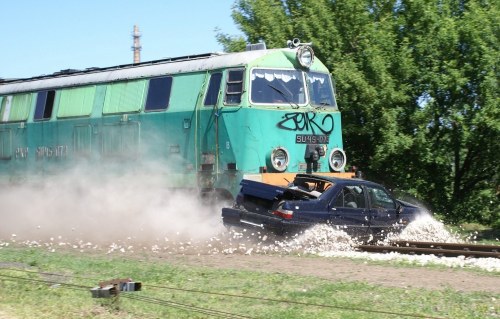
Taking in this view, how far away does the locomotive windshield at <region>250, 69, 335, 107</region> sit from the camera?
1561cm

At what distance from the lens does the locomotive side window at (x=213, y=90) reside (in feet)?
51.8

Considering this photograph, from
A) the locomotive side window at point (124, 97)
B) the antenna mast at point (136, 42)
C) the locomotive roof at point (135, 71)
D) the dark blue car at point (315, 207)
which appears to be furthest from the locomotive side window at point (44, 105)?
the antenna mast at point (136, 42)

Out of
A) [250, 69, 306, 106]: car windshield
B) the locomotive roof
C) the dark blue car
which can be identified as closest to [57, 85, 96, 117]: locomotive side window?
the locomotive roof

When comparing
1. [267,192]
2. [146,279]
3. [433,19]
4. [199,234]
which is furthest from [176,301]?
[433,19]

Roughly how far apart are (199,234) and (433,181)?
357 inches

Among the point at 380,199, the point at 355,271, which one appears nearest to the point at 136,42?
the point at 380,199

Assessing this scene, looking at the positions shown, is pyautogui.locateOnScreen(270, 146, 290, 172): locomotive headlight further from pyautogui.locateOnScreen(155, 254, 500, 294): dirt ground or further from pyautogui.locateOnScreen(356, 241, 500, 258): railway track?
pyautogui.locateOnScreen(155, 254, 500, 294): dirt ground

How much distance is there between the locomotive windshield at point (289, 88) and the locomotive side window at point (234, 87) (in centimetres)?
25

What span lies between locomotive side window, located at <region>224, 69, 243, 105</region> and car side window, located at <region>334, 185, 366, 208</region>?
283cm

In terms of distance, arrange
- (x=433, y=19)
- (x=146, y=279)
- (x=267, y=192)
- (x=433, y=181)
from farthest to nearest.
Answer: (x=433, y=181) < (x=433, y=19) < (x=267, y=192) < (x=146, y=279)

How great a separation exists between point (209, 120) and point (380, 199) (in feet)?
12.6

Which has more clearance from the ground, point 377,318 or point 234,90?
point 234,90

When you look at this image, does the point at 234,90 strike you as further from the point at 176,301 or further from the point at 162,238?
the point at 176,301

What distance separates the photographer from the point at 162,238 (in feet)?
51.5
